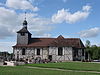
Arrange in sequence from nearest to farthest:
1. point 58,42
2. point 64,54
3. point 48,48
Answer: point 64,54 < point 58,42 < point 48,48

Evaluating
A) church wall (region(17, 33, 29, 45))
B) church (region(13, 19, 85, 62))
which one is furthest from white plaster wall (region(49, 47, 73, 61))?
church wall (region(17, 33, 29, 45))

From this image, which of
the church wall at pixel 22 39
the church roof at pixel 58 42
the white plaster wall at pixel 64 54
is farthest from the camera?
the church wall at pixel 22 39

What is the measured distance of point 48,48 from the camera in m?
61.3

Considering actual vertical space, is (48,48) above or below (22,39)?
below

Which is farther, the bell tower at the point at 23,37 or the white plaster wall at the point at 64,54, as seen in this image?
the bell tower at the point at 23,37

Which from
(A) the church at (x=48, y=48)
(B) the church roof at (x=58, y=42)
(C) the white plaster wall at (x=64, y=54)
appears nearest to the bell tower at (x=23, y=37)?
(A) the church at (x=48, y=48)

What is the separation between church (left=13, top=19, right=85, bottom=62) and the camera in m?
60.1

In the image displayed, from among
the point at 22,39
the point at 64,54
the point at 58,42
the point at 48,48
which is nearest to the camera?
the point at 64,54

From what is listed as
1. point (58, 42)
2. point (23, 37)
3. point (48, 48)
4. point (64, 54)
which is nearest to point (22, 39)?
point (23, 37)

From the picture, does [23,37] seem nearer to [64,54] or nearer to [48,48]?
[48,48]

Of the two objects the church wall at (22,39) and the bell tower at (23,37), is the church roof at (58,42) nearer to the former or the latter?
the church wall at (22,39)

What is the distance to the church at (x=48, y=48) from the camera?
60062 mm

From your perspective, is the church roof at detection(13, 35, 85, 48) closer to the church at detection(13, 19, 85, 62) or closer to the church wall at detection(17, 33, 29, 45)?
the church at detection(13, 19, 85, 62)

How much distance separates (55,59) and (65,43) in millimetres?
5165
